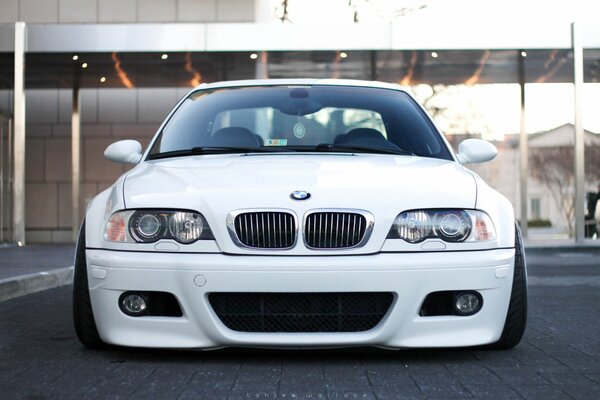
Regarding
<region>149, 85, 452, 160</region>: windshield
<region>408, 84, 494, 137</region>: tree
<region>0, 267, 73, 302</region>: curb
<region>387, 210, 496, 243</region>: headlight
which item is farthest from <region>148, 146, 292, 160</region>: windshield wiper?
<region>408, 84, 494, 137</region>: tree

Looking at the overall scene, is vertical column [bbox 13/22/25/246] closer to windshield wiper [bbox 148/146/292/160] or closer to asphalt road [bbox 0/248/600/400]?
asphalt road [bbox 0/248/600/400]

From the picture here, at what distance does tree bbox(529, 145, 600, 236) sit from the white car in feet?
157

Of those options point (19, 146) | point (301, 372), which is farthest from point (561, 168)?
point (301, 372)

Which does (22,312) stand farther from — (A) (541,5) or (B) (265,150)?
(A) (541,5)

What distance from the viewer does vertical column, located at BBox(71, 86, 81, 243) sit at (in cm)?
Answer: 2072

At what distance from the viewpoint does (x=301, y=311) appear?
3.85 meters

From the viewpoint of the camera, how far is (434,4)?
25.8m

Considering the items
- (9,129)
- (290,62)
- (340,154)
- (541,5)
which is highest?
(541,5)

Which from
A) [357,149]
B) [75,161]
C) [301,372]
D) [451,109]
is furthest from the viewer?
[451,109]

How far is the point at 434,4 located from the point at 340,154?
22.0 meters

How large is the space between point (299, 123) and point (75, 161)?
16.3m

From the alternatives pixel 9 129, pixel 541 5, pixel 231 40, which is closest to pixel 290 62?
pixel 231 40

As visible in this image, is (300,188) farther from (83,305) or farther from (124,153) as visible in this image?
(124,153)

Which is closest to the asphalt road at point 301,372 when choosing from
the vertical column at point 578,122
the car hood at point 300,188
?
the car hood at point 300,188
